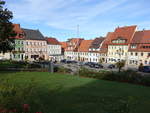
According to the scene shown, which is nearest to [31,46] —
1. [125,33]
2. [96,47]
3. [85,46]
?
[85,46]

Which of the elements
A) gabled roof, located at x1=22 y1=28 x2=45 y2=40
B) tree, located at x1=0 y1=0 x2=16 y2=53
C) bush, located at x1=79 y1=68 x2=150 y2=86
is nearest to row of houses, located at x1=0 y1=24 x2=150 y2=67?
gabled roof, located at x1=22 y1=28 x2=45 y2=40

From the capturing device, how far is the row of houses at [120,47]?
173 ft

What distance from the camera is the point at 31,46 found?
72.6 metres

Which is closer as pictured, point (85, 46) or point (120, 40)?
point (120, 40)

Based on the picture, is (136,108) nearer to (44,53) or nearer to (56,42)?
(44,53)

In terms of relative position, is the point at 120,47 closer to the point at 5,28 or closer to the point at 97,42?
the point at 97,42

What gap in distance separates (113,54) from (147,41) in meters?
14.5

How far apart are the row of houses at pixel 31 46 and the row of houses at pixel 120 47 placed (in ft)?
49.8

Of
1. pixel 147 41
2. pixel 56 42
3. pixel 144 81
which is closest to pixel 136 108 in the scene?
pixel 144 81

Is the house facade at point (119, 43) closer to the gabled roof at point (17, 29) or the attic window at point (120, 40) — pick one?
the attic window at point (120, 40)

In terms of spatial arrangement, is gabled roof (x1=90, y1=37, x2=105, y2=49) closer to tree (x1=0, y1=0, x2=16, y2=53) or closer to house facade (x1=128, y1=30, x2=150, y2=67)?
house facade (x1=128, y1=30, x2=150, y2=67)

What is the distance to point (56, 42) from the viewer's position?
289ft

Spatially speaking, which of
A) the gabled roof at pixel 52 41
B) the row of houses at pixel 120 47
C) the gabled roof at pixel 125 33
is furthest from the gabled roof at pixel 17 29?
the gabled roof at pixel 125 33

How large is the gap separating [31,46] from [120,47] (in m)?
38.8
